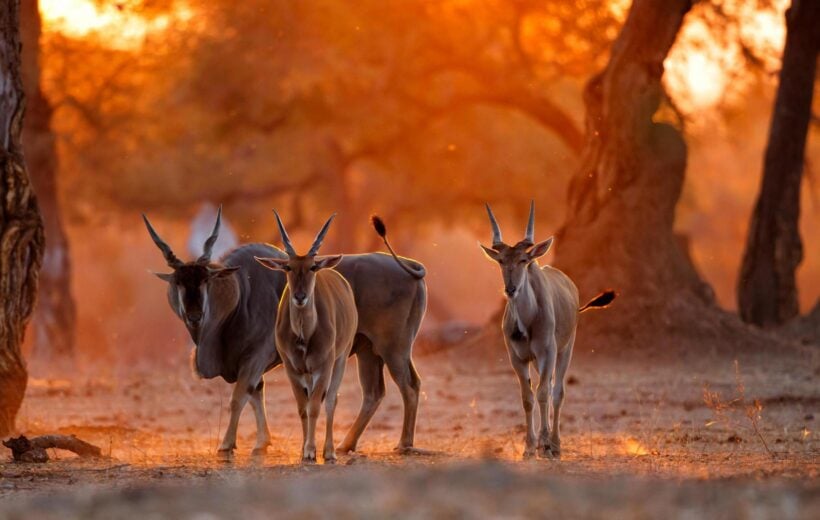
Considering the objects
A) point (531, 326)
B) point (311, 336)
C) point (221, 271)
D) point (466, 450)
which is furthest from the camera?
point (466, 450)

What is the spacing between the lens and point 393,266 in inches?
484

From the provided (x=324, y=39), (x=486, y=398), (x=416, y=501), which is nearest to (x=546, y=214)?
(x=324, y=39)

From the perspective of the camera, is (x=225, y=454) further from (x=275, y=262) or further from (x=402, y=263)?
(x=402, y=263)

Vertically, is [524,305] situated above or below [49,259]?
below

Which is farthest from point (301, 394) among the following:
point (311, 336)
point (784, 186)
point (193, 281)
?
point (784, 186)

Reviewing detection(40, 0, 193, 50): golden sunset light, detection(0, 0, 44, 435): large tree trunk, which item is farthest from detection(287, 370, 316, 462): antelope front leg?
detection(40, 0, 193, 50): golden sunset light

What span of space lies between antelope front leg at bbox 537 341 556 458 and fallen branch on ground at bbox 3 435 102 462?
131 inches

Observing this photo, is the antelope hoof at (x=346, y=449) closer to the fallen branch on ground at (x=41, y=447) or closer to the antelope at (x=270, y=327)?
the antelope at (x=270, y=327)

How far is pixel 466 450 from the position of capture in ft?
40.0

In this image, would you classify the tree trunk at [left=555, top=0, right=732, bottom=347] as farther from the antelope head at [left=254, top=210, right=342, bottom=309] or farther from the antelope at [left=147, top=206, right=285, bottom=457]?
the antelope head at [left=254, top=210, right=342, bottom=309]

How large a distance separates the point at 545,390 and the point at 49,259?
16232 mm

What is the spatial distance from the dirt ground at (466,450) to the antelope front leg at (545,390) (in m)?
0.29

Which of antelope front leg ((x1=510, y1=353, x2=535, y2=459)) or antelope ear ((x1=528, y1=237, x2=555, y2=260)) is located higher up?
antelope ear ((x1=528, y1=237, x2=555, y2=260))

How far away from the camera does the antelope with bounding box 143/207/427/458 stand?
1166 centimetres
